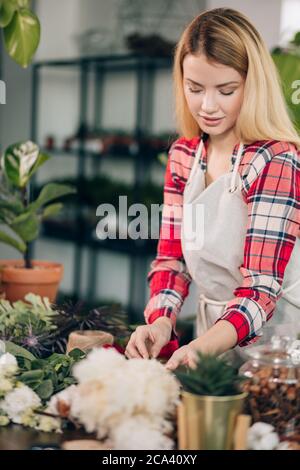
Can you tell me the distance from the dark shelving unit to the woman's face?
4.25m

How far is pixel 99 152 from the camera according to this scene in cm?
652

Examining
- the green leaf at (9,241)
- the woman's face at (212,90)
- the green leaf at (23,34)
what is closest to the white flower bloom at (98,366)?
the woman's face at (212,90)

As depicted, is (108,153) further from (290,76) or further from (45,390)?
(45,390)

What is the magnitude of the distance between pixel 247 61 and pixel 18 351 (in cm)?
77

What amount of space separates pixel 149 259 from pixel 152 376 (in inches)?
199

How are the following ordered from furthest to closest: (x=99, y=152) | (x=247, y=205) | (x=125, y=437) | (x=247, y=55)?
(x=99, y=152)
(x=247, y=205)
(x=247, y=55)
(x=125, y=437)

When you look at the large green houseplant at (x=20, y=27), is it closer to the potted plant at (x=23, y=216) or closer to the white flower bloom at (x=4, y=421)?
the potted plant at (x=23, y=216)

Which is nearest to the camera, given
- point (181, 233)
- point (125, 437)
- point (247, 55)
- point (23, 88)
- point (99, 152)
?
point (125, 437)

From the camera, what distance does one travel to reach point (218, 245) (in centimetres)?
189

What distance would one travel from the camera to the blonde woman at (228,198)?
1658 mm

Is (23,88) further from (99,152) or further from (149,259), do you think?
(149,259)

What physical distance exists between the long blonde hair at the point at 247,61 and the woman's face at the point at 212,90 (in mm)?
14

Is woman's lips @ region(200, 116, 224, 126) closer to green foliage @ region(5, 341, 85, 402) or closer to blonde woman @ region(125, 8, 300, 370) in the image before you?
blonde woman @ region(125, 8, 300, 370)

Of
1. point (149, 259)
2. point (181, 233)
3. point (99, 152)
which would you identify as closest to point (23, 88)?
point (99, 152)
